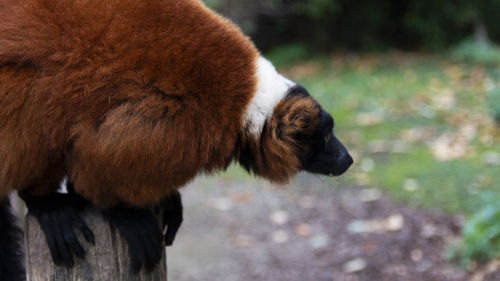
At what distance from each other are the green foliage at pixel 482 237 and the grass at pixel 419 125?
0.71 metres

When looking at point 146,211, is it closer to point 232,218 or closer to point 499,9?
point 232,218

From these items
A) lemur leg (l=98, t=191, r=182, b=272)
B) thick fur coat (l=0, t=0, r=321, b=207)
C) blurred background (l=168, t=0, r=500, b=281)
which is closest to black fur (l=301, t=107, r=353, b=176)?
blurred background (l=168, t=0, r=500, b=281)

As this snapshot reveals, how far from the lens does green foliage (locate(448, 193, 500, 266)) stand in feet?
14.6

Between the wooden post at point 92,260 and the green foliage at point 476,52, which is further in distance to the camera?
the green foliage at point 476,52

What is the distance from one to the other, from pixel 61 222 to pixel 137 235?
0.35 meters

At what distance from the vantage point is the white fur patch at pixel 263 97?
269cm

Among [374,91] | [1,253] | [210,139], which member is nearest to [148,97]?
[210,139]

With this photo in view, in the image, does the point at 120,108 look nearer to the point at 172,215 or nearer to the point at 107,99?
the point at 107,99

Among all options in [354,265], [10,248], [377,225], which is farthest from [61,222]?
[377,225]

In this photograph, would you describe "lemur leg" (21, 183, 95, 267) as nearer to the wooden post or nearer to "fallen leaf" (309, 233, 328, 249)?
the wooden post

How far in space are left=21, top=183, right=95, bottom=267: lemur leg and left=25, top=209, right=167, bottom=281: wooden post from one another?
30 millimetres

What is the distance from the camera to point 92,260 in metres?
2.52

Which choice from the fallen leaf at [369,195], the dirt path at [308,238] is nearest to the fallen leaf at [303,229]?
the dirt path at [308,238]

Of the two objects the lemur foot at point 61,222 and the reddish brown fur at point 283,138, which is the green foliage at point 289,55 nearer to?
the reddish brown fur at point 283,138
